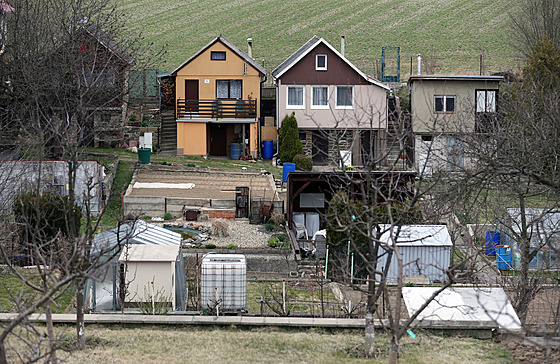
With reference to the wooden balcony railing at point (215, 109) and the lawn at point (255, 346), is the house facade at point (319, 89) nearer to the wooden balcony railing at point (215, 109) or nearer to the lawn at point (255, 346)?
the wooden balcony railing at point (215, 109)

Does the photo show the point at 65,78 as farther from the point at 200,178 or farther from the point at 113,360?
the point at 113,360

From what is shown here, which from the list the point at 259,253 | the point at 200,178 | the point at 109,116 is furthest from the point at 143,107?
the point at 259,253

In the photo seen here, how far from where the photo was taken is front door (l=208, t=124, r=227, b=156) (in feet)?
144

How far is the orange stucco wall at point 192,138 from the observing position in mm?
42125

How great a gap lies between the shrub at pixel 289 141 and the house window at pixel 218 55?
5793mm

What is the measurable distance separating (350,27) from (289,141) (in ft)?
145

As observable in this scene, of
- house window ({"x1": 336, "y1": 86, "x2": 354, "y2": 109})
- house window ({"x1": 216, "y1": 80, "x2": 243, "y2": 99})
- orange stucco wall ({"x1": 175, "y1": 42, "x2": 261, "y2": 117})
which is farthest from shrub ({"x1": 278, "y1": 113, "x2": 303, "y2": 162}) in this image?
house window ({"x1": 216, "y1": 80, "x2": 243, "y2": 99})

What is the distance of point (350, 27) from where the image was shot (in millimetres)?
81375

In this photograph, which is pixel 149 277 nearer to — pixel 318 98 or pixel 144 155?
pixel 144 155

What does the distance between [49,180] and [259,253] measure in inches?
342

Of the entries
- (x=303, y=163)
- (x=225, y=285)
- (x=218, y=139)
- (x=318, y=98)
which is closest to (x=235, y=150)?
(x=218, y=139)

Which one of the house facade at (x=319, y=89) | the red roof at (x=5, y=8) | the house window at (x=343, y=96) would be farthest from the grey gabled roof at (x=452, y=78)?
the red roof at (x=5, y=8)

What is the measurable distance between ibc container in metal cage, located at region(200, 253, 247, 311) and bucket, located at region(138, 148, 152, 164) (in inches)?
799

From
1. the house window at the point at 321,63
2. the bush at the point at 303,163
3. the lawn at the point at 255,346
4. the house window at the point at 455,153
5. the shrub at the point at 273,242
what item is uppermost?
the house window at the point at 321,63
